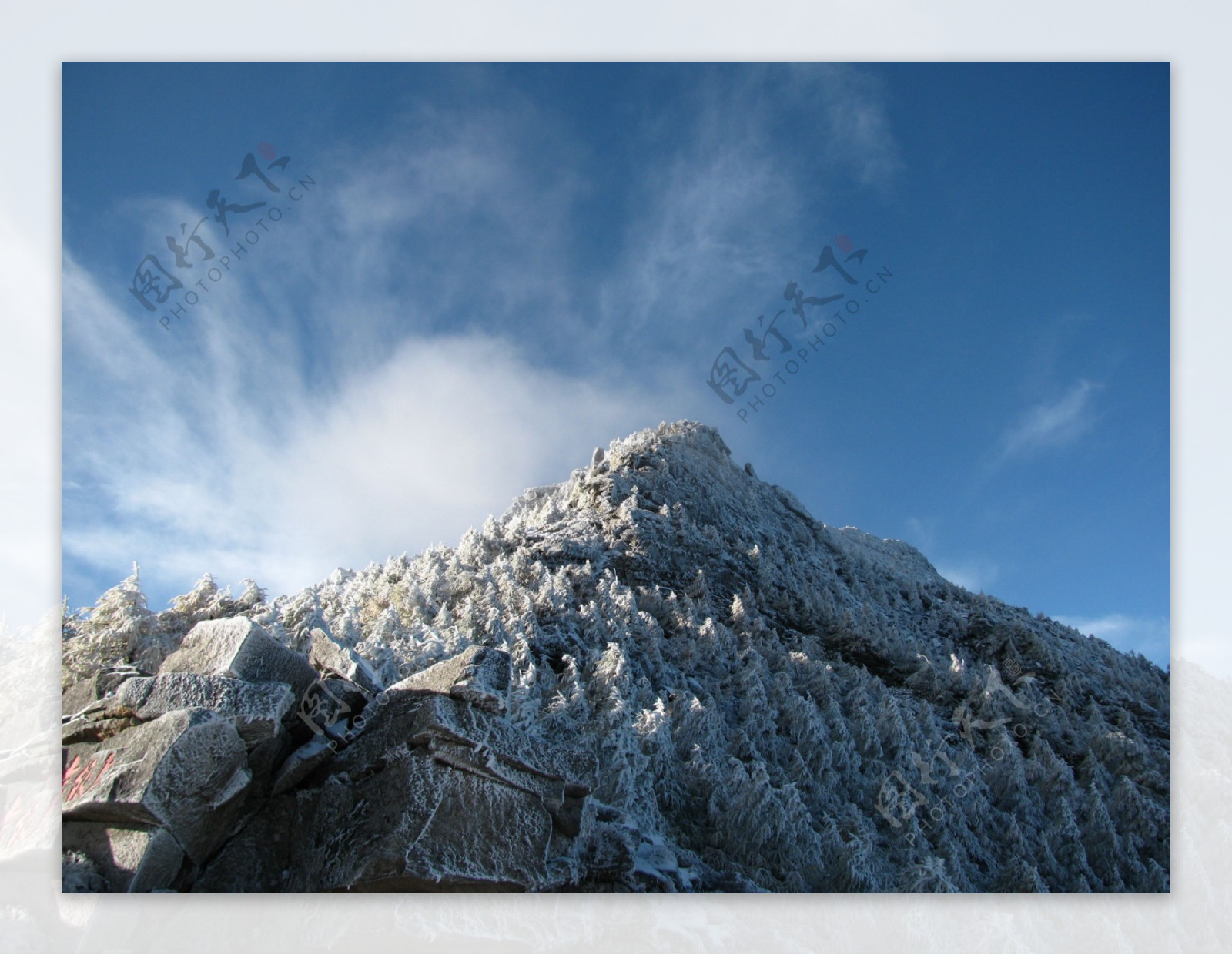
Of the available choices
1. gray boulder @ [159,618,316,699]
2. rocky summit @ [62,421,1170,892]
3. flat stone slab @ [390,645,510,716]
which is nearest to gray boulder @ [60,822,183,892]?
rocky summit @ [62,421,1170,892]

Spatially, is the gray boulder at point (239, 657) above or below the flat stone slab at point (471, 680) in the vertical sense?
above

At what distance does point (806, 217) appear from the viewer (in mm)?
9773

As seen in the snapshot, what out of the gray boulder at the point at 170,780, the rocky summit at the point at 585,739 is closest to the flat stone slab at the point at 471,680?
the rocky summit at the point at 585,739

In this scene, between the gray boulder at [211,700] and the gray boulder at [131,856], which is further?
the gray boulder at [211,700]

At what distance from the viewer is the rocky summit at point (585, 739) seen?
6824 millimetres

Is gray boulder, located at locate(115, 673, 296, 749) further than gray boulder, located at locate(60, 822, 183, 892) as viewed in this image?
Yes

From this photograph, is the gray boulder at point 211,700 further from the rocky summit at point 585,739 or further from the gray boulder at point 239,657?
the gray boulder at point 239,657

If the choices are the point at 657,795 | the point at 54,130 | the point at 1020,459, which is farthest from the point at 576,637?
the point at 54,130

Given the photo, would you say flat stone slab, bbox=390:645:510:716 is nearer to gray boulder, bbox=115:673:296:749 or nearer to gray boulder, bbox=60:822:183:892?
gray boulder, bbox=115:673:296:749

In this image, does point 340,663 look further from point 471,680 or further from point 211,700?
point 471,680

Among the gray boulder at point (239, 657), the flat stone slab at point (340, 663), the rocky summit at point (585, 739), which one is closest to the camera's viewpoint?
the rocky summit at point (585, 739)

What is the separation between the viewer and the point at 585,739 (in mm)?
9766

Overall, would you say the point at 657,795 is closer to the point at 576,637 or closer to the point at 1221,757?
the point at 576,637

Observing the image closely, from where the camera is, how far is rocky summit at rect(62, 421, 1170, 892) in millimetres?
6824
